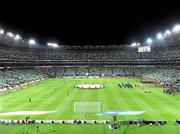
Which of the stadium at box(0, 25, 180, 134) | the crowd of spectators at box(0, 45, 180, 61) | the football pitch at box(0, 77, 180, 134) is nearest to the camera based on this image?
the football pitch at box(0, 77, 180, 134)

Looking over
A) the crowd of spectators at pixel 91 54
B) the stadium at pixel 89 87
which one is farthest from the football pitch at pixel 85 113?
the crowd of spectators at pixel 91 54

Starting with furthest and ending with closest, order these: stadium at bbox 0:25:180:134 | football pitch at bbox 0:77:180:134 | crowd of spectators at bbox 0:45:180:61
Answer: crowd of spectators at bbox 0:45:180:61 → stadium at bbox 0:25:180:134 → football pitch at bbox 0:77:180:134

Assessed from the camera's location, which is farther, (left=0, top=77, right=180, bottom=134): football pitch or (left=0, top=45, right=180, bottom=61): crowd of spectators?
(left=0, top=45, right=180, bottom=61): crowd of spectators

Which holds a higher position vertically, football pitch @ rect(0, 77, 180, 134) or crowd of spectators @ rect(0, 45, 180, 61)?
crowd of spectators @ rect(0, 45, 180, 61)

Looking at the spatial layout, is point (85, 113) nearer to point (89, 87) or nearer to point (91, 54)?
point (89, 87)

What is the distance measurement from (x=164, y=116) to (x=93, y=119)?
11.1 meters

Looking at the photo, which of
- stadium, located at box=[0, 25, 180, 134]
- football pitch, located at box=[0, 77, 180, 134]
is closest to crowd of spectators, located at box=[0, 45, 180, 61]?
stadium, located at box=[0, 25, 180, 134]

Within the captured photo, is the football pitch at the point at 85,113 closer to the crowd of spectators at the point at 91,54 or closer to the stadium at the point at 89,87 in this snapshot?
the stadium at the point at 89,87

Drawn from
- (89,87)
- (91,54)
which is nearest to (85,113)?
(89,87)

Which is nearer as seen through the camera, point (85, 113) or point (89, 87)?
point (85, 113)

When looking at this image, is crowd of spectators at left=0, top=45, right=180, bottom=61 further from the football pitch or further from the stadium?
the football pitch

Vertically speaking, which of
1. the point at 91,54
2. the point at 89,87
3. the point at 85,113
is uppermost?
the point at 91,54

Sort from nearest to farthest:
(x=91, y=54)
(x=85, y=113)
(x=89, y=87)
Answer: (x=85, y=113) → (x=89, y=87) → (x=91, y=54)

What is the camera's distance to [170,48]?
148 m
